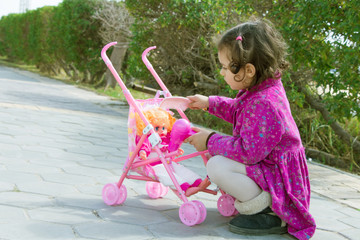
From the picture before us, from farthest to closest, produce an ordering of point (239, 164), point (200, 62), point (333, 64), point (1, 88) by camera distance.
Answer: point (1, 88) < point (200, 62) < point (333, 64) < point (239, 164)

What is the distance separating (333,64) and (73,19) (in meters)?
9.66

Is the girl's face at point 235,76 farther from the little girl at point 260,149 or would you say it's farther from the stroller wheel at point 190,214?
the stroller wheel at point 190,214

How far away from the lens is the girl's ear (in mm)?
2455

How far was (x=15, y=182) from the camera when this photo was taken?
3057 millimetres

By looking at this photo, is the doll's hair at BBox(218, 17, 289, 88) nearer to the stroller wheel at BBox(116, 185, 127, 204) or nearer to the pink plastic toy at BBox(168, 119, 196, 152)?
the pink plastic toy at BBox(168, 119, 196, 152)

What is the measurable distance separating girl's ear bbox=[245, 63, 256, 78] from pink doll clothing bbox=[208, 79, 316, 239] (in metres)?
0.09

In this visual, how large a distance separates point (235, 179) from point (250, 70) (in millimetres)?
604

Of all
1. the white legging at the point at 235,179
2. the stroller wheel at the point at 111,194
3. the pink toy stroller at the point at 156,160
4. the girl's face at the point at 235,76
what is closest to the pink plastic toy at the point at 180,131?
the pink toy stroller at the point at 156,160

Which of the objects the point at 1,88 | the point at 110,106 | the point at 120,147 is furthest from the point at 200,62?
the point at 1,88

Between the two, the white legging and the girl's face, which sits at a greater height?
the girl's face

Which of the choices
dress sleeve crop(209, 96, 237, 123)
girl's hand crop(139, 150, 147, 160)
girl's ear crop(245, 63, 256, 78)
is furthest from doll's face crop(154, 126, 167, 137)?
girl's ear crop(245, 63, 256, 78)

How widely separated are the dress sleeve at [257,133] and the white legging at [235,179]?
71 millimetres

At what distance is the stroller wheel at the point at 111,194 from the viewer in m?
→ 2.75

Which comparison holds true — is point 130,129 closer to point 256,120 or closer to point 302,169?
point 256,120
